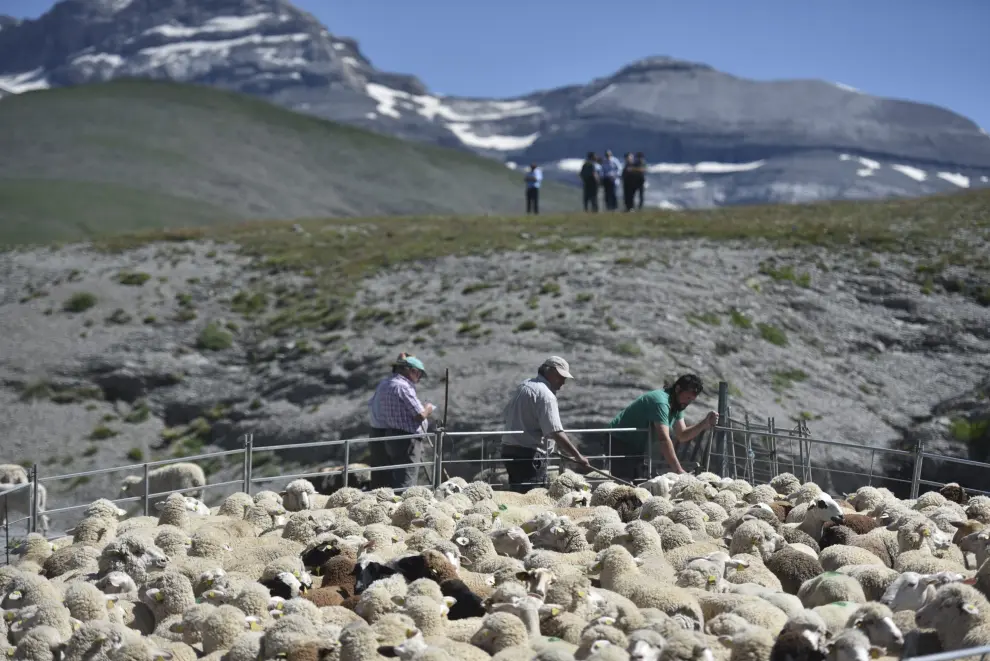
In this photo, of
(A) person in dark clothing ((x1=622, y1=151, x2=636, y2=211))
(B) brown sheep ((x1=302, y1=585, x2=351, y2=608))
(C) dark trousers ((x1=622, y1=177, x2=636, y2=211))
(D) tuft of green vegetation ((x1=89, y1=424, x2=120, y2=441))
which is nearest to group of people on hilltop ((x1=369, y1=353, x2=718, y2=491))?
(B) brown sheep ((x1=302, y1=585, x2=351, y2=608))

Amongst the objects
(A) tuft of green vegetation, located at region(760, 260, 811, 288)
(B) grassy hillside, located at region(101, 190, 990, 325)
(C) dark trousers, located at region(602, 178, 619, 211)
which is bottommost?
(A) tuft of green vegetation, located at region(760, 260, 811, 288)

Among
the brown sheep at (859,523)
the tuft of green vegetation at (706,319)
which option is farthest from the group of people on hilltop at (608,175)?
the brown sheep at (859,523)

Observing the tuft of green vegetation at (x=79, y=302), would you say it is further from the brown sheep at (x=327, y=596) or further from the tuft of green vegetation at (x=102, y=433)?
the brown sheep at (x=327, y=596)

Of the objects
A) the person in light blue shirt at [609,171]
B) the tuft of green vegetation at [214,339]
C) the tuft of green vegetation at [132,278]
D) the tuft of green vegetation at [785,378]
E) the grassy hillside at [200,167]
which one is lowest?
the tuft of green vegetation at [785,378]

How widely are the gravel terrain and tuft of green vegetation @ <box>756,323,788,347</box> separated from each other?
0.31 ft

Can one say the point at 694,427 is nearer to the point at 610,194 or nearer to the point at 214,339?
the point at 214,339

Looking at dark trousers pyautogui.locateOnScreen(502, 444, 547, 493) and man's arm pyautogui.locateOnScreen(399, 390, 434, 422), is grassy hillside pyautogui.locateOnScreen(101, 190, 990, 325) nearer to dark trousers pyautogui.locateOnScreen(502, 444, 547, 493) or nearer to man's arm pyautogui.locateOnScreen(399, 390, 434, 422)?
man's arm pyautogui.locateOnScreen(399, 390, 434, 422)

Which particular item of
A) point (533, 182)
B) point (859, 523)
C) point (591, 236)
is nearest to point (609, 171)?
point (591, 236)

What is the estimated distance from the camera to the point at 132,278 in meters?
39.6

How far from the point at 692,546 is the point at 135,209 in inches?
4453

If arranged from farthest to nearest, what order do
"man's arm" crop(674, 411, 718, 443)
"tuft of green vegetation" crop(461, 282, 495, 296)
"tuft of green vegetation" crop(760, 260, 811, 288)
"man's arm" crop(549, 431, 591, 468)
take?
"tuft of green vegetation" crop(760, 260, 811, 288) → "tuft of green vegetation" crop(461, 282, 495, 296) → "man's arm" crop(674, 411, 718, 443) → "man's arm" crop(549, 431, 591, 468)

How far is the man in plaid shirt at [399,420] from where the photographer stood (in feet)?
52.1

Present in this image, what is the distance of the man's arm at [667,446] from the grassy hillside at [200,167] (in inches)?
3734

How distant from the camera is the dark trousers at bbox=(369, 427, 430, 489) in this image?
1603 cm
